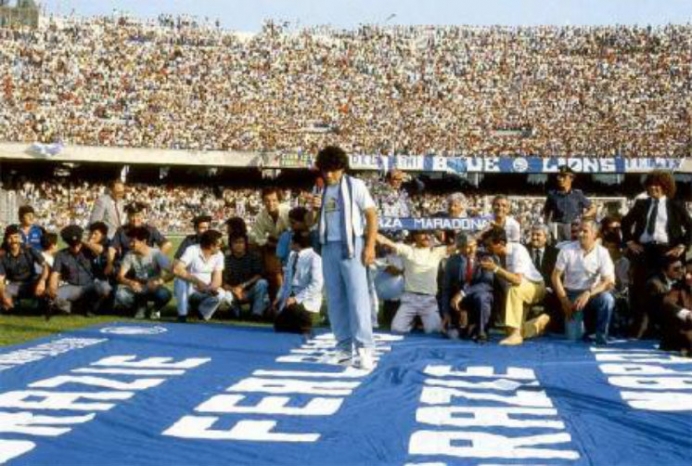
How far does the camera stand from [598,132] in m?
42.7

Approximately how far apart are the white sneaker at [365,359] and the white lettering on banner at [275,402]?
0.09 meters

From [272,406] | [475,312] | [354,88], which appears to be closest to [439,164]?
[354,88]

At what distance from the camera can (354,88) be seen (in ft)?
151

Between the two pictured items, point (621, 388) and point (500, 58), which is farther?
point (500, 58)

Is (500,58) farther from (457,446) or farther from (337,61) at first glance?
(457,446)

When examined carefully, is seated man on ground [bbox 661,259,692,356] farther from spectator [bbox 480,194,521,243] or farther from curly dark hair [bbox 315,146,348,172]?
curly dark hair [bbox 315,146,348,172]

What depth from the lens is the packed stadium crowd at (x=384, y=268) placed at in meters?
7.59

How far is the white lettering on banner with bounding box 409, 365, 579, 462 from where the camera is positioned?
15.2 ft

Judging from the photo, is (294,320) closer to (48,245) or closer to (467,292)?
(467,292)

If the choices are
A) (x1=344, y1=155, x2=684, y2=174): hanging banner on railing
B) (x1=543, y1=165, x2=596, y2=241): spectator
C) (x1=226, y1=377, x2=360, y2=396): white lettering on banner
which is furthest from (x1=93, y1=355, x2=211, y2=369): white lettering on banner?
(x1=344, y1=155, x2=684, y2=174): hanging banner on railing

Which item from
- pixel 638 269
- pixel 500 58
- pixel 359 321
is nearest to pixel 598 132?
pixel 500 58

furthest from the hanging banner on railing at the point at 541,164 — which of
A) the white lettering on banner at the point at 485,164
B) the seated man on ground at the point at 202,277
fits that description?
the seated man on ground at the point at 202,277

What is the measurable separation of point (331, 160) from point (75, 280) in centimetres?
474

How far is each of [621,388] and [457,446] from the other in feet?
6.95
